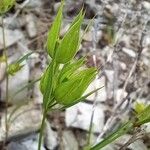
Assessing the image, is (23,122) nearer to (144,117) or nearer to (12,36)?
(12,36)

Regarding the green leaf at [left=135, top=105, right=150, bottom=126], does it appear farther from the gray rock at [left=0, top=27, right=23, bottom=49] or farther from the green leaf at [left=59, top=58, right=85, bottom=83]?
the gray rock at [left=0, top=27, right=23, bottom=49]

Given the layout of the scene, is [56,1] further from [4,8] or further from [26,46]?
[4,8]

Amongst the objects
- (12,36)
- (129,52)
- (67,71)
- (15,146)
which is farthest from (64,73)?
(129,52)

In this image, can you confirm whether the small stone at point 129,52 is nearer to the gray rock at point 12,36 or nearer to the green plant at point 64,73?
the gray rock at point 12,36

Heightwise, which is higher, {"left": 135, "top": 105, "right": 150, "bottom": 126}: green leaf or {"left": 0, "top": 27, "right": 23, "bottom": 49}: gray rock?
{"left": 135, "top": 105, "right": 150, "bottom": 126}: green leaf

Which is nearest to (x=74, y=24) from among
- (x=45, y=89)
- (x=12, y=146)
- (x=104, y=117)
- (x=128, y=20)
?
(x=45, y=89)

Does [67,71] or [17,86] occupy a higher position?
[67,71]

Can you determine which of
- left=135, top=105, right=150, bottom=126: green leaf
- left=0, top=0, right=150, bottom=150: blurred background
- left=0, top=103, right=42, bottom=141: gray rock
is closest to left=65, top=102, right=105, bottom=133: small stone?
left=0, top=0, right=150, bottom=150: blurred background

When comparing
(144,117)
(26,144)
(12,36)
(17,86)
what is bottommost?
(26,144)
